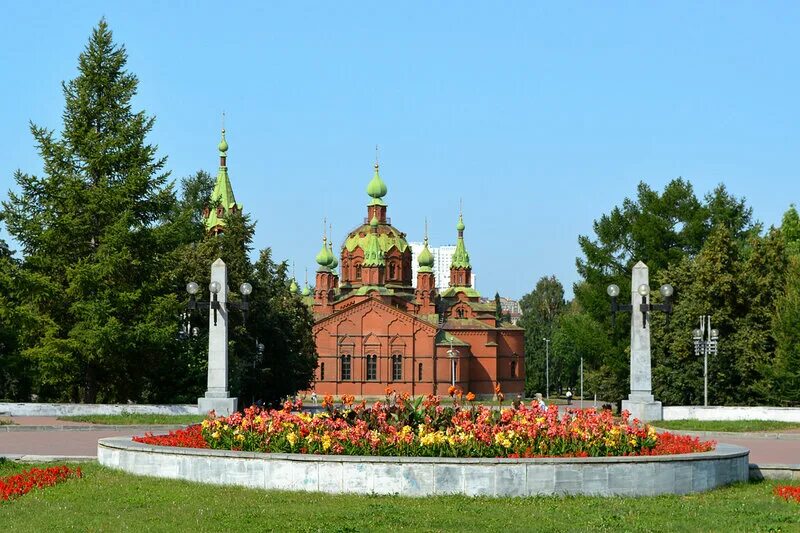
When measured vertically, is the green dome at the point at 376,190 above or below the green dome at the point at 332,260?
above

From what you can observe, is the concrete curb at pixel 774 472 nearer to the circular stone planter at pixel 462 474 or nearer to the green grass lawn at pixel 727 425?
the circular stone planter at pixel 462 474

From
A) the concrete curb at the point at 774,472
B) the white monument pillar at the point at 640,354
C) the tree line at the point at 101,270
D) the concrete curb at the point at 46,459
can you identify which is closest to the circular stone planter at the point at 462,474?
the concrete curb at the point at 774,472

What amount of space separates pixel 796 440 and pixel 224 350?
14.1 meters

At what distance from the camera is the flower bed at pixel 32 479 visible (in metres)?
16.0

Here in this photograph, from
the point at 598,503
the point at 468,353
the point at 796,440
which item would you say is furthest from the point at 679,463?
the point at 468,353

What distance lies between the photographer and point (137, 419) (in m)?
32.3

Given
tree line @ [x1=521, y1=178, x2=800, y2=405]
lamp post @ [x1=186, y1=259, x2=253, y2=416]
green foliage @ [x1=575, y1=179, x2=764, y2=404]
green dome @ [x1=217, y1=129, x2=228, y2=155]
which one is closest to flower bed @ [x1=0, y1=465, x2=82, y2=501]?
lamp post @ [x1=186, y1=259, x2=253, y2=416]

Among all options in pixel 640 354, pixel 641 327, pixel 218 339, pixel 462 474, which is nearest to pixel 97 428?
pixel 218 339

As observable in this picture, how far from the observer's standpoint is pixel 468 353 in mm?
104125

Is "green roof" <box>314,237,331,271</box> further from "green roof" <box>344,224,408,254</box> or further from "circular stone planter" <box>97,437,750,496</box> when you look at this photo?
"circular stone planter" <box>97,437,750,496</box>

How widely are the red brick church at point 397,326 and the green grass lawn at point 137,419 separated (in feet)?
209

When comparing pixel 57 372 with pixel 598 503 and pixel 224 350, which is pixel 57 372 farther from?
pixel 598 503

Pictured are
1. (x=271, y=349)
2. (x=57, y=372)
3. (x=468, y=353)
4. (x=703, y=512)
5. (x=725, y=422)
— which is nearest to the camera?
(x=703, y=512)

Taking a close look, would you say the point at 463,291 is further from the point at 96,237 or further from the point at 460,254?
the point at 96,237
